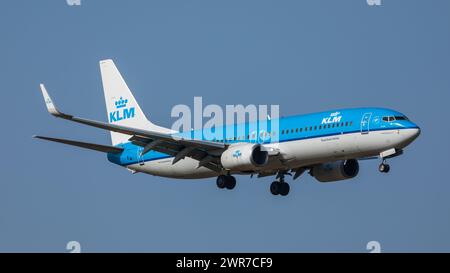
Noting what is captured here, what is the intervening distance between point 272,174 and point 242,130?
3.71m

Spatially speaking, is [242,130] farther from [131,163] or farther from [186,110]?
[131,163]

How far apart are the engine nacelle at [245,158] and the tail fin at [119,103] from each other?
41.8 feet

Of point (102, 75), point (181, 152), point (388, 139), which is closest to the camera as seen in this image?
point (388, 139)

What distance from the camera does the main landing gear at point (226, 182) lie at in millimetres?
76938

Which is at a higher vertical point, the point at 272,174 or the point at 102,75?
the point at 102,75

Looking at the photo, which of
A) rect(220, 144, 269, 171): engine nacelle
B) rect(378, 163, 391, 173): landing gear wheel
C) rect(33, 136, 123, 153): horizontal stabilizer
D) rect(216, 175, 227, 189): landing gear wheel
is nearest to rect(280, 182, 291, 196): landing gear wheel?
rect(216, 175, 227, 189): landing gear wheel

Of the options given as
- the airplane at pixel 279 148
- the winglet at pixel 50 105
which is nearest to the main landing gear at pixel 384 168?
the airplane at pixel 279 148

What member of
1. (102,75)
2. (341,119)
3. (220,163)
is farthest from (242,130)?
(102,75)

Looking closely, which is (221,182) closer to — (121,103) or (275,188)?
(275,188)

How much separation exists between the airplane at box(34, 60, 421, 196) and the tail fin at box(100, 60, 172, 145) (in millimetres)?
3858

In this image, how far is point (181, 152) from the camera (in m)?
76.4

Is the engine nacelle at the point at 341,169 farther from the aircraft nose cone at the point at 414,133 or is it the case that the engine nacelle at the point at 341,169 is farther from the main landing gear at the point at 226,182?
the aircraft nose cone at the point at 414,133

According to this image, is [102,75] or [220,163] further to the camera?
[102,75]

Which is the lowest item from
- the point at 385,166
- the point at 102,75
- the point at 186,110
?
the point at 385,166
